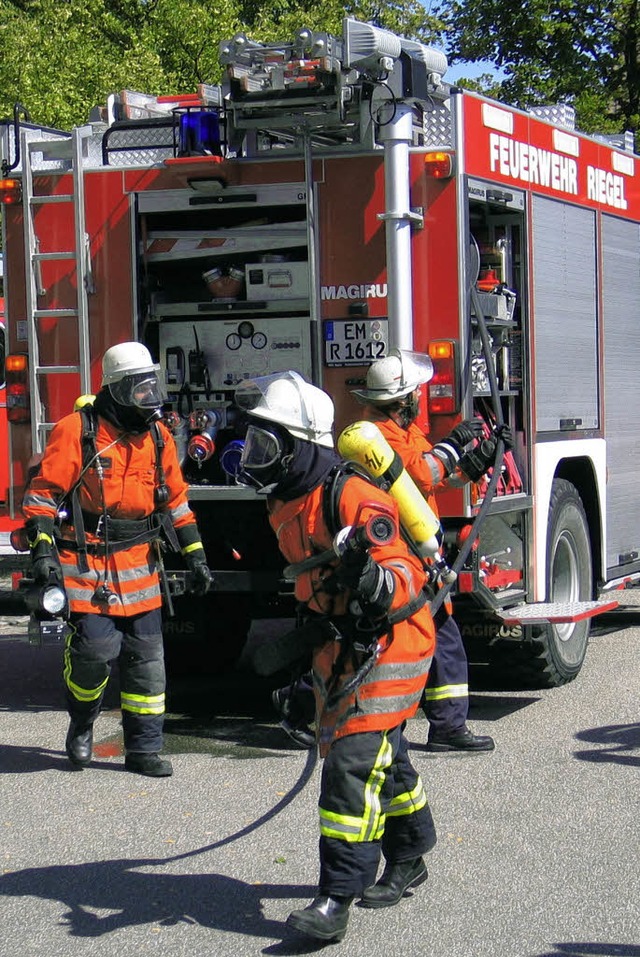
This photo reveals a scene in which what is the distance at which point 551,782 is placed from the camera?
633 cm

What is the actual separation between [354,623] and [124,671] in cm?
267

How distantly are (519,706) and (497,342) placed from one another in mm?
2011

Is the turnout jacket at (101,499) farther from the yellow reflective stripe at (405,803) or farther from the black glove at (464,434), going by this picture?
the yellow reflective stripe at (405,803)

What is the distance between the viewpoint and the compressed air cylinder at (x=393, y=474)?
5465 millimetres

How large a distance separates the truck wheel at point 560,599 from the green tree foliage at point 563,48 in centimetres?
1027

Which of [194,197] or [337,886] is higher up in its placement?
[194,197]

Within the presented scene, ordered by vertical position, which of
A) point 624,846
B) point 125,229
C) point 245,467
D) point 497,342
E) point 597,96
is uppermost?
point 597,96

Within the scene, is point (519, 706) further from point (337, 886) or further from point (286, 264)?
point (337, 886)

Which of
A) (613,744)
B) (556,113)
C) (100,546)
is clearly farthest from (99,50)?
(613,744)

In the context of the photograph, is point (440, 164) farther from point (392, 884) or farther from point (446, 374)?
point (392, 884)

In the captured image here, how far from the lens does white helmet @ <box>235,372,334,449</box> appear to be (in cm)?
461

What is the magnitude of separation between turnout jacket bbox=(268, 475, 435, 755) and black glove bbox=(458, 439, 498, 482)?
2265mm

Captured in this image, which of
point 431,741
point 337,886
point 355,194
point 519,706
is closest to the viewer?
point 337,886

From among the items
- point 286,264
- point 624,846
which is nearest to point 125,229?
point 286,264
